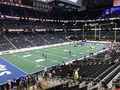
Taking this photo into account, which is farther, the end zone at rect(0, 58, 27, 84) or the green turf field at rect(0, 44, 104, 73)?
the green turf field at rect(0, 44, 104, 73)

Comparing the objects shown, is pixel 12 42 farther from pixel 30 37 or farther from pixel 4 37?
pixel 30 37

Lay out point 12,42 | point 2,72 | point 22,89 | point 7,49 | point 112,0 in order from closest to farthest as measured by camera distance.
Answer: point 22,89 < point 2,72 < point 7,49 < point 12,42 < point 112,0

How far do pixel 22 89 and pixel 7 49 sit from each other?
22.3 m

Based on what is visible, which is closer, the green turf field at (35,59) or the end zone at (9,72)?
the end zone at (9,72)

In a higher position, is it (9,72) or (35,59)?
(35,59)

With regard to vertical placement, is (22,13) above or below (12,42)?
above

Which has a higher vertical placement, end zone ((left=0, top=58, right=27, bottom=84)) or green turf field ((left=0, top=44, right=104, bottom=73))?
green turf field ((left=0, top=44, right=104, bottom=73))

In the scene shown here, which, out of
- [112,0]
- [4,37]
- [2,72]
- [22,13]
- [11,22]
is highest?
[112,0]

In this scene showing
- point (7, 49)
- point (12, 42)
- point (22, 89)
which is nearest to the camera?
point (22, 89)

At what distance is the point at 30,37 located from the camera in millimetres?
44219

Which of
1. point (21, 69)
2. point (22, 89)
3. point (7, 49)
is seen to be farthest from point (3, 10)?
point (22, 89)

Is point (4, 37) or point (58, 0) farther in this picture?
point (4, 37)

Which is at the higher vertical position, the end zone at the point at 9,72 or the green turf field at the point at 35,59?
the green turf field at the point at 35,59

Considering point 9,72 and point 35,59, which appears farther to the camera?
point 35,59
